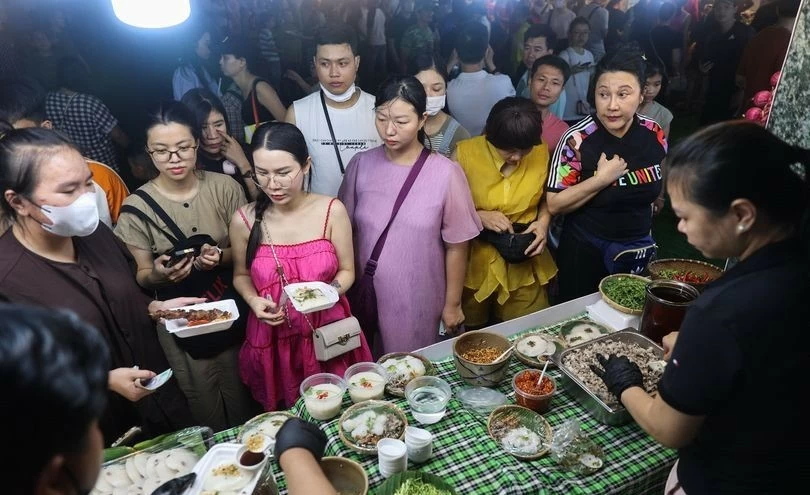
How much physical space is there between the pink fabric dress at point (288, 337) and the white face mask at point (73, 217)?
0.81 m

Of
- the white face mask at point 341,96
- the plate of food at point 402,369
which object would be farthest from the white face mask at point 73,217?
the white face mask at point 341,96

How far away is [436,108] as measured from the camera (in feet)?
12.1

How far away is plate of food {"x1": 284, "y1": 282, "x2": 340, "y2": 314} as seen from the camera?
2.48 m

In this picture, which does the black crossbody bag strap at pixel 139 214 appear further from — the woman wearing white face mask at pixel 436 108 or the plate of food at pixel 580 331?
the plate of food at pixel 580 331

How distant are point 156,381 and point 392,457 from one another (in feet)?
3.38

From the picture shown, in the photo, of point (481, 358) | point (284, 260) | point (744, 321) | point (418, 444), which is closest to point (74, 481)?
point (418, 444)

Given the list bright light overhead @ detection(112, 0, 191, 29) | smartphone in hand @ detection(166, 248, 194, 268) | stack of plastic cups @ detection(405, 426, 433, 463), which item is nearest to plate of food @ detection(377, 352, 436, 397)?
stack of plastic cups @ detection(405, 426, 433, 463)

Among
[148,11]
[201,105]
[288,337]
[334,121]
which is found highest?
[148,11]

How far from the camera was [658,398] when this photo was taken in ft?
4.96

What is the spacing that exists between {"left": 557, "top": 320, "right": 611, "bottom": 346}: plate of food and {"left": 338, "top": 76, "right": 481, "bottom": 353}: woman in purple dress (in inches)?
29.2

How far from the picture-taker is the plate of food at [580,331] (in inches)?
100

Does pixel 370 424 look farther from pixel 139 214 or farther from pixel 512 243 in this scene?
pixel 139 214

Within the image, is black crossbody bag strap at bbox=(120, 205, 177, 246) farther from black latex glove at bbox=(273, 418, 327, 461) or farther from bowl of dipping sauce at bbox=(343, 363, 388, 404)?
black latex glove at bbox=(273, 418, 327, 461)

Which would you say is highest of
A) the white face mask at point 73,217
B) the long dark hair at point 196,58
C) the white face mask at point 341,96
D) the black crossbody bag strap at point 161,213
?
the long dark hair at point 196,58
